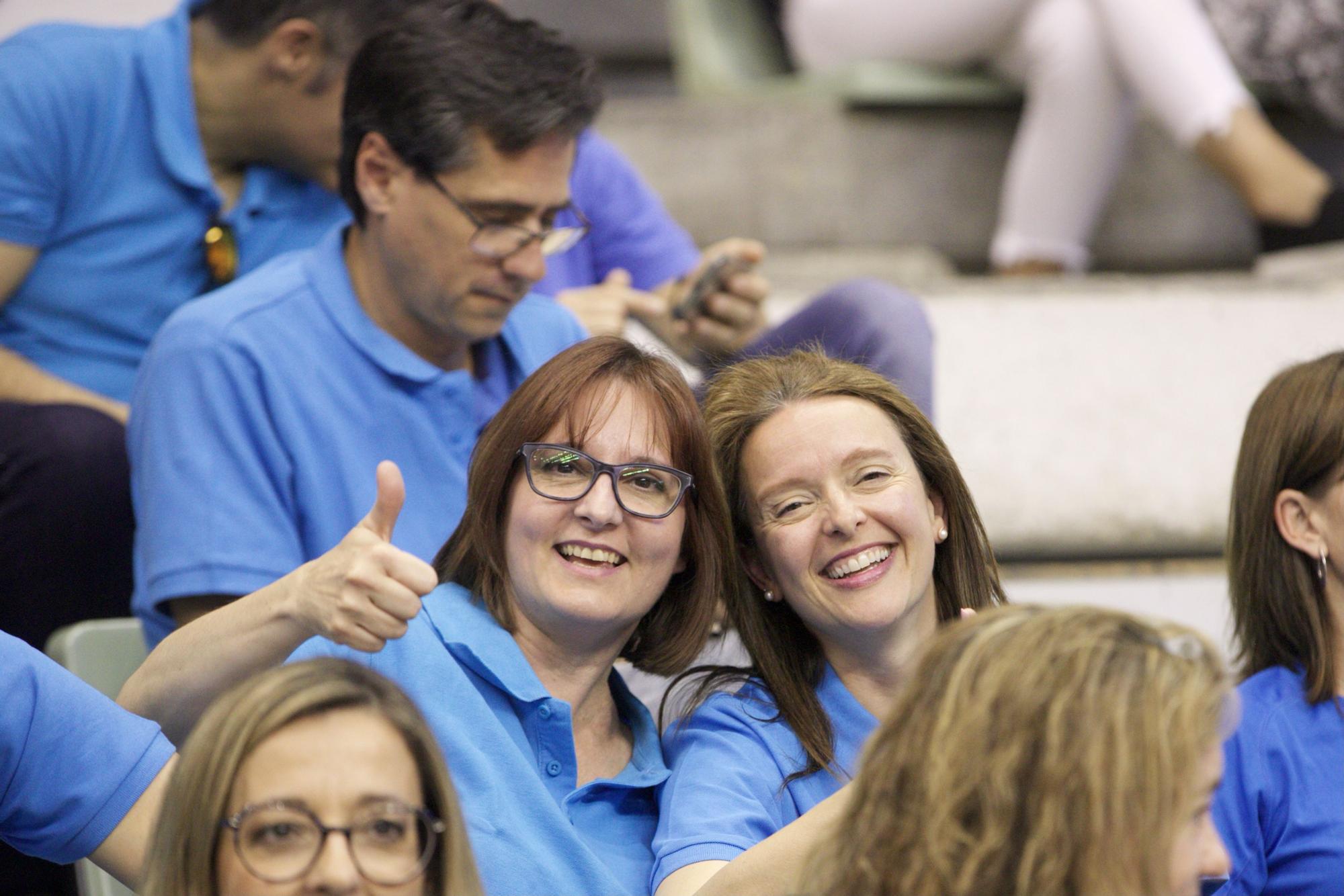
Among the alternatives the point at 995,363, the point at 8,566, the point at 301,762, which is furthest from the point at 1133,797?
the point at 995,363

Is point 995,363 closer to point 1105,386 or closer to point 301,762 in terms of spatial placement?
point 1105,386

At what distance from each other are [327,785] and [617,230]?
65.5 inches

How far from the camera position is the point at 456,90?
6.07 ft

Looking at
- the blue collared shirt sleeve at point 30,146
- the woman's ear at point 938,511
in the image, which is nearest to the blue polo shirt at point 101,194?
the blue collared shirt sleeve at point 30,146

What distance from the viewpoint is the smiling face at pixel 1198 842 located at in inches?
38.3

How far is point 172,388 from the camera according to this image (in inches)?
67.8

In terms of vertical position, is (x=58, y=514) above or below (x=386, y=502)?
below

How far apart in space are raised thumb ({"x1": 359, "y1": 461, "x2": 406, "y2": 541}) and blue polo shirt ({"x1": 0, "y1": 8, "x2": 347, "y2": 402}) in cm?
97

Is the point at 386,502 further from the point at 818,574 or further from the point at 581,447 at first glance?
the point at 818,574

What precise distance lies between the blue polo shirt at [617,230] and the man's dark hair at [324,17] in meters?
0.47

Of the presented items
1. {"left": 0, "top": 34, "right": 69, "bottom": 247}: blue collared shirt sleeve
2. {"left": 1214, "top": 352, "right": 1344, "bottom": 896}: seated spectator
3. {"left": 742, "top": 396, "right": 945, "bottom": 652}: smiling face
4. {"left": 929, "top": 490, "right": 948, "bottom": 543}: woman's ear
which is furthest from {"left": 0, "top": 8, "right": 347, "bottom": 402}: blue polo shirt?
{"left": 1214, "top": 352, "right": 1344, "bottom": 896}: seated spectator

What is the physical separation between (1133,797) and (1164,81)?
2.65m

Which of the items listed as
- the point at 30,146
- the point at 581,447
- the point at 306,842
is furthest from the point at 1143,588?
the point at 306,842

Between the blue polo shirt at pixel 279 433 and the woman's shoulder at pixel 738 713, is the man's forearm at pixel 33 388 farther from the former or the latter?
the woman's shoulder at pixel 738 713
